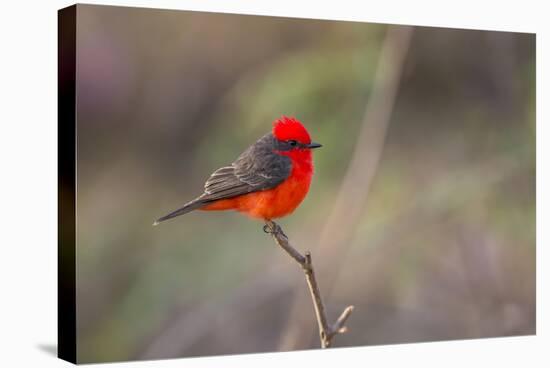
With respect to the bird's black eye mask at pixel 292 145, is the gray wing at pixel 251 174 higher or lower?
lower

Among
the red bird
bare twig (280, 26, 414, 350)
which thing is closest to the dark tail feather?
the red bird

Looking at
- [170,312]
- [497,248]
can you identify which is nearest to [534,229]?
[497,248]

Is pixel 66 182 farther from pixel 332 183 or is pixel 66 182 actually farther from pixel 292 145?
pixel 332 183

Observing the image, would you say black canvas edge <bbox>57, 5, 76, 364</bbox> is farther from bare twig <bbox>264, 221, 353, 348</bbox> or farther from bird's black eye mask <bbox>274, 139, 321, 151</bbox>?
bird's black eye mask <bbox>274, 139, 321, 151</bbox>

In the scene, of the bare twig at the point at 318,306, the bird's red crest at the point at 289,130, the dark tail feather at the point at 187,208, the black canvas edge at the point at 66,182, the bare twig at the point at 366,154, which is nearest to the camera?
the bare twig at the point at 318,306

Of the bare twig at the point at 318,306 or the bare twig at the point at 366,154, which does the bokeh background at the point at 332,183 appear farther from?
the bare twig at the point at 318,306

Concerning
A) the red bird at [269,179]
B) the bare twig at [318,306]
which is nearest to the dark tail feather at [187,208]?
the red bird at [269,179]
